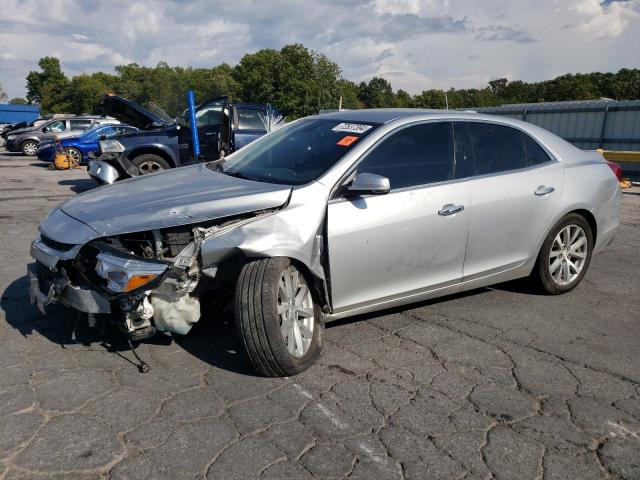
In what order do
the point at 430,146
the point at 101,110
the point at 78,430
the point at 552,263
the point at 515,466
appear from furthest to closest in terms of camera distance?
1. the point at 101,110
2. the point at 552,263
3. the point at 430,146
4. the point at 78,430
5. the point at 515,466

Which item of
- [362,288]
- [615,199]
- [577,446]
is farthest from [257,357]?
[615,199]

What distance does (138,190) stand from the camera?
386 cm

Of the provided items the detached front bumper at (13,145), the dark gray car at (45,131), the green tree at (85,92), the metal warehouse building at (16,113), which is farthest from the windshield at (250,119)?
the green tree at (85,92)

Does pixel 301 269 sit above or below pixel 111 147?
below

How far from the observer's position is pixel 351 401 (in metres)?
3.18

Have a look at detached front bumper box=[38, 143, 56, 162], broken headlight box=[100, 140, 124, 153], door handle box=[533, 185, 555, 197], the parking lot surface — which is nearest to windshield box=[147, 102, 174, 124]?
broken headlight box=[100, 140, 124, 153]

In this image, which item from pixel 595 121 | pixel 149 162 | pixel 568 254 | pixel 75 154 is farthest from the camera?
pixel 595 121

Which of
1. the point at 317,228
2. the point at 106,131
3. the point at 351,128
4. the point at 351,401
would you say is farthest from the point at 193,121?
the point at 106,131

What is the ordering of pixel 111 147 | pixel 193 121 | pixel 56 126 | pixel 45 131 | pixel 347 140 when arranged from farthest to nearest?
pixel 45 131
pixel 56 126
pixel 193 121
pixel 111 147
pixel 347 140

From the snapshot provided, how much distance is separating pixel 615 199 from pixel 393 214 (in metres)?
2.71

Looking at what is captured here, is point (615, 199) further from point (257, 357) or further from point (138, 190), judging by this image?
point (138, 190)

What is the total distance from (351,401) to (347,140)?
6.02ft

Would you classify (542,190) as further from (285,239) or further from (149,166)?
(149,166)

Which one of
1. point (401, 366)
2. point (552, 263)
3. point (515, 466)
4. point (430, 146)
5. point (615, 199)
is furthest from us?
point (615, 199)
